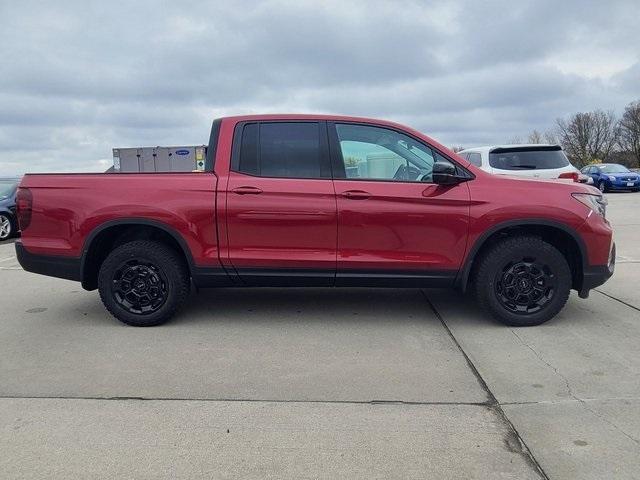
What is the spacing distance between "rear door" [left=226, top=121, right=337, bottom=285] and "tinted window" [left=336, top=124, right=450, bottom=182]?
21 cm

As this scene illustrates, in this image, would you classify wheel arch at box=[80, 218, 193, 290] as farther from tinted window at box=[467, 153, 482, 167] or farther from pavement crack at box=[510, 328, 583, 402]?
tinted window at box=[467, 153, 482, 167]

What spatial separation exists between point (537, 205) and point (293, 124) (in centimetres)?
221

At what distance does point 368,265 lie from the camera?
449cm

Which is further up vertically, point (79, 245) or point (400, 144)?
point (400, 144)

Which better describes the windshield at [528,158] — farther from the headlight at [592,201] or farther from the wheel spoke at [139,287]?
the wheel spoke at [139,287]

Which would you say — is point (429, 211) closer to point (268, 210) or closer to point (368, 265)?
point (368, 265)

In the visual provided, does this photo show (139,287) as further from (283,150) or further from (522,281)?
(522,281)

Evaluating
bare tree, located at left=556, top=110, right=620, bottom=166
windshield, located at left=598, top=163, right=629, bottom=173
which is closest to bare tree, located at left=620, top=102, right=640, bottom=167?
bare tree, located at left=556, top=110, right=620, bottom=166

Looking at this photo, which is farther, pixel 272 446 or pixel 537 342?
pixel 537 342

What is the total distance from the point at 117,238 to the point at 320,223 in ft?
6.27

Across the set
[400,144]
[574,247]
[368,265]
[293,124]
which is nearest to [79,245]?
[293,124]

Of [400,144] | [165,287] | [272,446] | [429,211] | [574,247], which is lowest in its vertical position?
[272,446]

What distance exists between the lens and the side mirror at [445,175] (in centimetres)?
426

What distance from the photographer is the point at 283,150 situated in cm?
457
